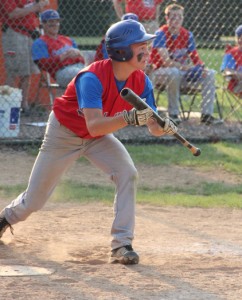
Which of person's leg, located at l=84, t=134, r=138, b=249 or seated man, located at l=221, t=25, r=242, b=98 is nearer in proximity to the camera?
person's leg, located at l=84, t=134, r=138, b=249

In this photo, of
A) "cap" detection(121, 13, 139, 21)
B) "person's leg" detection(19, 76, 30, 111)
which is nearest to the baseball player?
"cap" detection(121, 13, 139, 21)

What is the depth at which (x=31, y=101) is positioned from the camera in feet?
37.6

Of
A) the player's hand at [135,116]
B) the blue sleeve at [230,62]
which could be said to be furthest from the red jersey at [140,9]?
the player's hand at [135,116]

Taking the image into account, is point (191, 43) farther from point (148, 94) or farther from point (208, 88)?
point (148, 94)

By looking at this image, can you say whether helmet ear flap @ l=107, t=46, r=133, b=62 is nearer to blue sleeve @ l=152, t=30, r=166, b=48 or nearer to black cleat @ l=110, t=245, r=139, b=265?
black cleat @ l=110, t=245, r=139, b=265

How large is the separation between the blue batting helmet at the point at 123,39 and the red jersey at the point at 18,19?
16.9 ft

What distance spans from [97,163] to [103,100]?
18.6 inches

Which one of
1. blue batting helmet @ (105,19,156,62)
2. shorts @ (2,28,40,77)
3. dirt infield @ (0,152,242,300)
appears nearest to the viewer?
dirt infield @ (0,152,242,300)

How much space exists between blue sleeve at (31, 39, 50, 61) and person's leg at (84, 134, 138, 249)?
15.9ft

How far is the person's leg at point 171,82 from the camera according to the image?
34.2 feet

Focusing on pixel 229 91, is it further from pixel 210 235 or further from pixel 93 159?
pixel 93 159

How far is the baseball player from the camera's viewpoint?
5.08 m

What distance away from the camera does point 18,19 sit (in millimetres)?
10414

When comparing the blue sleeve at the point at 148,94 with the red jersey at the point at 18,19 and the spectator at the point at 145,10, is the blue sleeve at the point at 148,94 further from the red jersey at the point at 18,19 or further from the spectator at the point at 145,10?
the spectator at the point at 145,10
